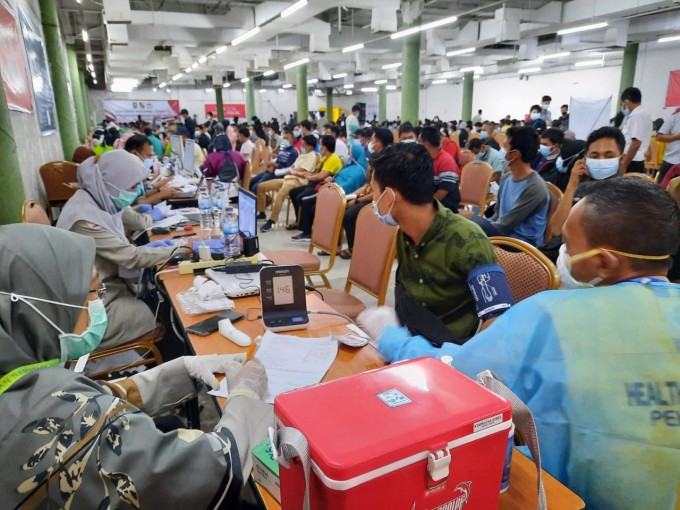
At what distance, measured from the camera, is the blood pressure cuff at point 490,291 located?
1.75 metres

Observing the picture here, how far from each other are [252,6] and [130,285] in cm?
1075

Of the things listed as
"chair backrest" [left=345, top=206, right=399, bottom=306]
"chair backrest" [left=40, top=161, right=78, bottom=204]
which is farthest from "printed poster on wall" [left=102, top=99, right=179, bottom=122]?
"chair backrest" [left=345, top=206, right=399, bottom=306]

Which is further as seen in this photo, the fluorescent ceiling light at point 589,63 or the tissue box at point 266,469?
the fluorescent ceiling light at point 589,63

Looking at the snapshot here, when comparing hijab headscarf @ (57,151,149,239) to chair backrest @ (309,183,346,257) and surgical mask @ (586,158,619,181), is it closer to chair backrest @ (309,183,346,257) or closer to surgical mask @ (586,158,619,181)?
chair backrest @ (309,183,346,257)

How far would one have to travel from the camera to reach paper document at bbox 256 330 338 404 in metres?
1.47

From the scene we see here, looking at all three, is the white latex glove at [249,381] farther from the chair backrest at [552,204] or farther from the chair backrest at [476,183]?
the chair backrest at [476,183]

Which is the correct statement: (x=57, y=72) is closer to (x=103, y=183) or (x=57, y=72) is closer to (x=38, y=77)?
A: (x=38, y=77)

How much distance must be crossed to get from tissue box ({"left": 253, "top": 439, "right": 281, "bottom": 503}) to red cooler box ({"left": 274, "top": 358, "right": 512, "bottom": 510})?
193 mm

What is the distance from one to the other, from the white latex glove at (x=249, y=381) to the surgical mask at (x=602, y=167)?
289 cm

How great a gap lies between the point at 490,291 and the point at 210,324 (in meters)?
1.11

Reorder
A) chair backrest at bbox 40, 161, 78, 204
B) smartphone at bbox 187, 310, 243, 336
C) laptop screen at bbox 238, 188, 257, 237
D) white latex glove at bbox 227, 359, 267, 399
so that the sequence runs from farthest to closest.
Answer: chair backrest at bbox 40, 161, 78, 204, laptop screen at bbox 238, 188, 257, 237, smartphone at bbox 187, 310, 243, 336, white latex glove at bbox 227, 359, 267, 399

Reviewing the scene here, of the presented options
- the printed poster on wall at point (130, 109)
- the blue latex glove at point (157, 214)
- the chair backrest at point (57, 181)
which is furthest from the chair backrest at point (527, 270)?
the printed poster on wall at point (130, 109)

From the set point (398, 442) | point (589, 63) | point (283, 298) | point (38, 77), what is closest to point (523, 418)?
point (398, 442)

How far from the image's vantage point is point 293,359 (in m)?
1.62
